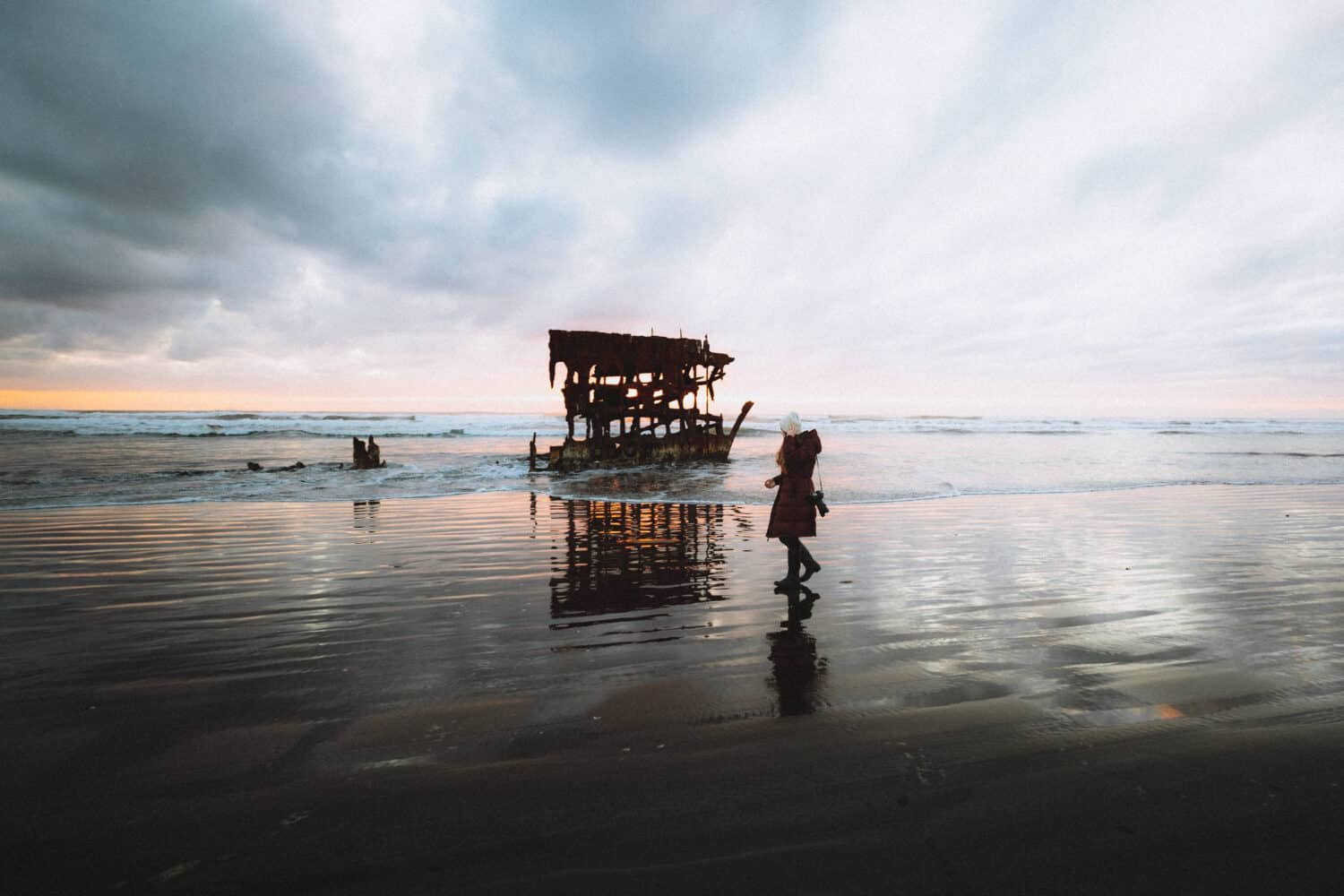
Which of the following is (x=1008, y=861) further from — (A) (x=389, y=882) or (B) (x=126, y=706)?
(B) (x=126, y=706)

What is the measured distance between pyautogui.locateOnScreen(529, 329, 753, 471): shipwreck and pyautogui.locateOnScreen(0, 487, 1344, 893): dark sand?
1621cm

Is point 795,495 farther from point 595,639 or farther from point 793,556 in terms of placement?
point 595,639

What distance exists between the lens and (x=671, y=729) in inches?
139

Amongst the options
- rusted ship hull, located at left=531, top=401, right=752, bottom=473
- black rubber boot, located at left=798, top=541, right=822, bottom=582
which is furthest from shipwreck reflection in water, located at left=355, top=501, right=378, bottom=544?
rusted ship hull, located at left=531, top=401, right=752, bottom=473

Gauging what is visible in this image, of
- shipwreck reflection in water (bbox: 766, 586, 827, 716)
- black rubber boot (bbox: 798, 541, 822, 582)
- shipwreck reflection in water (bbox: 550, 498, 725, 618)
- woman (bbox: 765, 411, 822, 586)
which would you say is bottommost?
shipwreck reflection in water (bbox: 766, 586, 827, 716)

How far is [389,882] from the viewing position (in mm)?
2340

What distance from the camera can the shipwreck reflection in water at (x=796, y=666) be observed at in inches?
154

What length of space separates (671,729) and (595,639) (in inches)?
72.8

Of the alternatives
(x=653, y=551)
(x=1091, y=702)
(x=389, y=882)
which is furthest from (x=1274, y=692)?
(x=653, y=551)

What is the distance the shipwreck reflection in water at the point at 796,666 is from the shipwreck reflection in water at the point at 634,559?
1.27m

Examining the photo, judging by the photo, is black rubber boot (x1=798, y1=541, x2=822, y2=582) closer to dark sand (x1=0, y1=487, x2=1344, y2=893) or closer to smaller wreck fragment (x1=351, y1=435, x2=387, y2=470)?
dark sand (x1=0, y1=487, x2=1344, y2=893)

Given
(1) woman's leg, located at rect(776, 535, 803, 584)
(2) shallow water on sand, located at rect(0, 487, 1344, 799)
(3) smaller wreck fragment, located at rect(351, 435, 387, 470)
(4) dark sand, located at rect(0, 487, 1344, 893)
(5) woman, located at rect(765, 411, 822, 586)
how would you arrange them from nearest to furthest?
(4) dark sand, located at rect(0, 487, 1344, 893) < (2) shallow water on sand, located at rect(0, 487, 1344, 799) < (1) woman's leg, located at rect(776, 535, 803, 584) < (5) woman, located at rect(765, 411, 822, 586) < (3) smaller wreck fragment, located at rect(351, 435, 387, 470)

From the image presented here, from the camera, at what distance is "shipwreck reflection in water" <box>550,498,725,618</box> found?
21.7ft

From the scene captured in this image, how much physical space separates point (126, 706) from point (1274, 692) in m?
7.32
